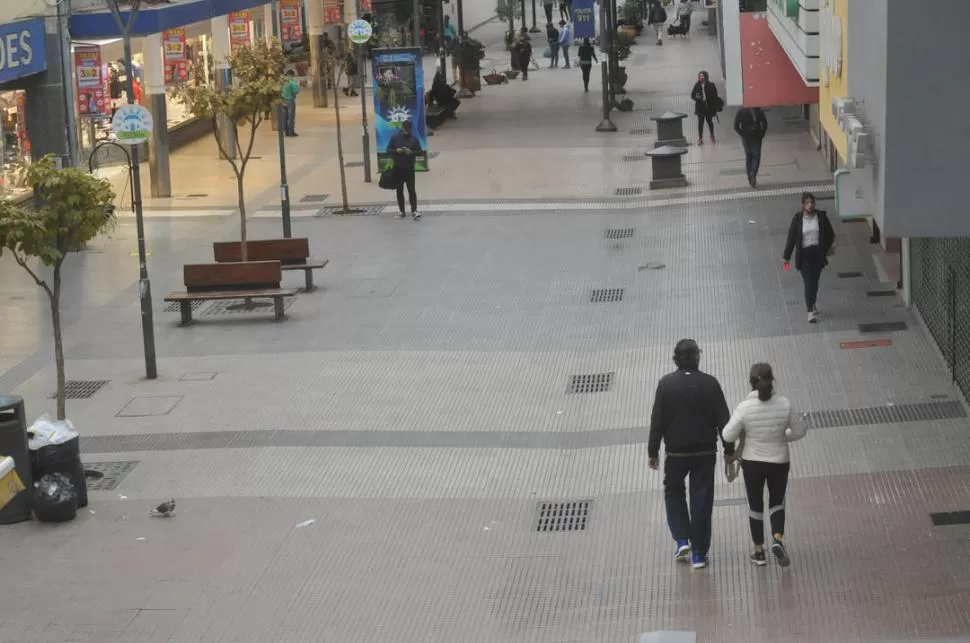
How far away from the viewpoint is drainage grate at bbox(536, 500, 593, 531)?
12.4 meters

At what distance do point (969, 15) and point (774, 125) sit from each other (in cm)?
2515

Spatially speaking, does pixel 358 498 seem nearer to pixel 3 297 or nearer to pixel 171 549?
pixel 171 549

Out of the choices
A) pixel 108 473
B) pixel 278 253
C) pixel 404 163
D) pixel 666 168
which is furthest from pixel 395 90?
pixel 108 473

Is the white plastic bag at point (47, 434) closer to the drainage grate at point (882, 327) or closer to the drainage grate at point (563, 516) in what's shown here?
the drainage grate at point (563, 516)

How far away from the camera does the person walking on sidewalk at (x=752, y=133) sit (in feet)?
87.1

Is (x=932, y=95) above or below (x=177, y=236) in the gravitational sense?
above

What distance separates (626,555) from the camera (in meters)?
11.6

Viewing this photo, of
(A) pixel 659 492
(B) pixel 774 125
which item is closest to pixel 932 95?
(A) pixel 659 492

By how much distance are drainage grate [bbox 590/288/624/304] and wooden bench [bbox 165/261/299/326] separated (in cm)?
378

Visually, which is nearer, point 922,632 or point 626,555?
point 922,632

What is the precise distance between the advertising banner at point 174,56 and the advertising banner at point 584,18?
23.1m

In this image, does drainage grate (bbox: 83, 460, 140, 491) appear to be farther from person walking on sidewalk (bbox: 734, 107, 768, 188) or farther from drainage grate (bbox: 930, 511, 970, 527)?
person walking on sidewalk (bbox: 734, 107, 768, 188)

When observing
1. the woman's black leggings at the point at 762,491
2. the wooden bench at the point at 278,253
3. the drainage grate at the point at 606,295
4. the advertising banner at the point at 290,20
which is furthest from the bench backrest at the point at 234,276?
the advertising banner at the point at 290,20

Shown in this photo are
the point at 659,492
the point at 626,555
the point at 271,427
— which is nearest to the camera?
the point at 626,555
